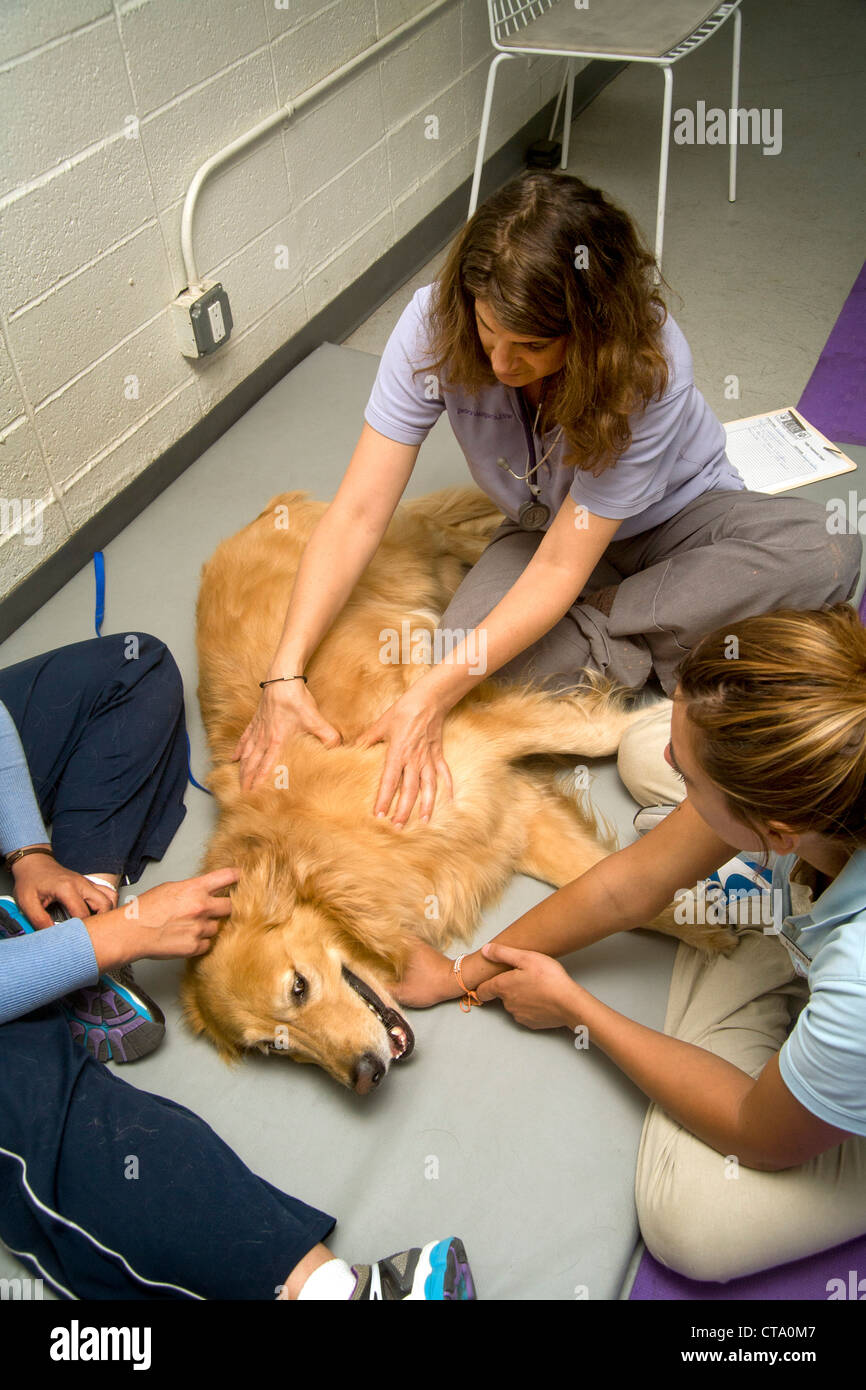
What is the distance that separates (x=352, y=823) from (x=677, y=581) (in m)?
0.77

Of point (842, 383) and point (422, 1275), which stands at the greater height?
point (842, 383)

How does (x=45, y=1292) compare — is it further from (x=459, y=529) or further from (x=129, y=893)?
(x=459, y=529)

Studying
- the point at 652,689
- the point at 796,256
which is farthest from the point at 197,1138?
the point at 796,256

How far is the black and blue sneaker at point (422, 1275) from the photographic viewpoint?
4.27ft

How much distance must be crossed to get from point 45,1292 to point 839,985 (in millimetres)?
1178

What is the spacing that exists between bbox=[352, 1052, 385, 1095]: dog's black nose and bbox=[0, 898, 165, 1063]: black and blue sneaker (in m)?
0.38

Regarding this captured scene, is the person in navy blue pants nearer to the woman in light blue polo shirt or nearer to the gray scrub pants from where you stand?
the woman in light blue polo shirt

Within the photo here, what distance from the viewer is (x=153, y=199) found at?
2.34m

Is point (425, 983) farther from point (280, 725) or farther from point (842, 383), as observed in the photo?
point (842, 383)

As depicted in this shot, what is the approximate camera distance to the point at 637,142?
4043 millimetres

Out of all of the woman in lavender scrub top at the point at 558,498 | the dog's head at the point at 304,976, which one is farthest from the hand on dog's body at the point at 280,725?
the dog's head at the point at 304,976

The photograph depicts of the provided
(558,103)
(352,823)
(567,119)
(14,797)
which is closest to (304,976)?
(352,823)

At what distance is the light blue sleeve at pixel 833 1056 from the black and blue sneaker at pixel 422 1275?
56cm

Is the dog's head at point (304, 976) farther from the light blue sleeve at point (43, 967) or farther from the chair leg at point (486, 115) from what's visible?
the chair leg at point (486, 115)
